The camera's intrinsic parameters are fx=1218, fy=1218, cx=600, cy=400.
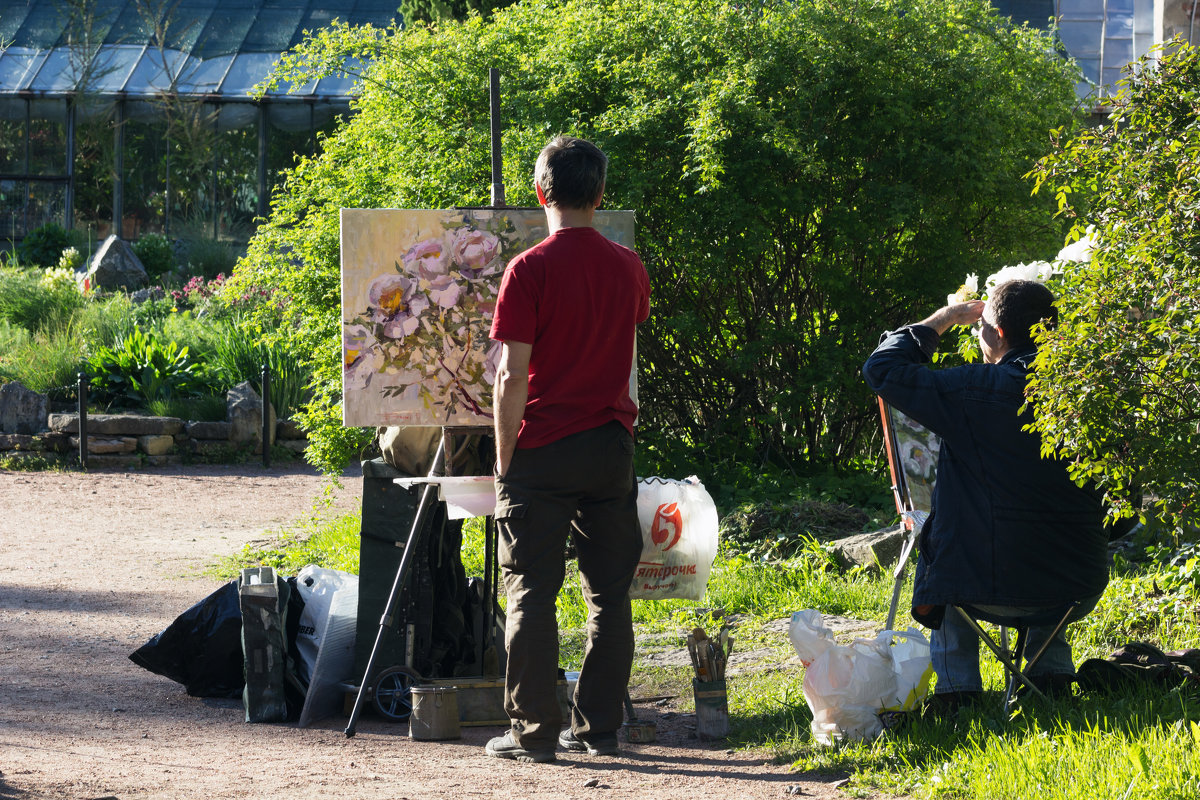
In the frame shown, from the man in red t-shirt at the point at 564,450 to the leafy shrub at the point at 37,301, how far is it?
39.2 feet

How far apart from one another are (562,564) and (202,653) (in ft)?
5.98

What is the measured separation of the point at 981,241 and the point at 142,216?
1790cm

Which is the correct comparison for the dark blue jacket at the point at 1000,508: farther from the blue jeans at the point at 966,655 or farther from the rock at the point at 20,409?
the rock at the point at 20,409

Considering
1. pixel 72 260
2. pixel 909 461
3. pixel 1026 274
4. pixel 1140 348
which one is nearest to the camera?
pixel 1140 348

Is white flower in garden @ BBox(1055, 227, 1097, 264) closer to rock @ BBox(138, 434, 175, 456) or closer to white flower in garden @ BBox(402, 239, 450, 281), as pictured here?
white flower in garden @ BBox(402, 239, 450, 281)

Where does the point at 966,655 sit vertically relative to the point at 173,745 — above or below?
above

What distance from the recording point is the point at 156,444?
1214cm

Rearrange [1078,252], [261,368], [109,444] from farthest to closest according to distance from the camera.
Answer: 1. [261,368]
2. [109,444]
3. [1078,252]

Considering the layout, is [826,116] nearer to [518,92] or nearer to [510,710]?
[518,92]

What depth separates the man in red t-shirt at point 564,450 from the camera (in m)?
3.69

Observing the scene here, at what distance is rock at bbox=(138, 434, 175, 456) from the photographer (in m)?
12.1

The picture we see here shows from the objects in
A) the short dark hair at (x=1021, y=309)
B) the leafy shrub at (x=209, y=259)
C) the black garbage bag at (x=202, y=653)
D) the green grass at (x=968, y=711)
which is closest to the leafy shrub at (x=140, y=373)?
the leafy shrub at (x=209, y=259)

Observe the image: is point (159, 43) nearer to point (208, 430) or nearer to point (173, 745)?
point (208, 430)

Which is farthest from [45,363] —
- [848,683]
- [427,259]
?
[848,683]
